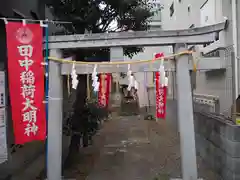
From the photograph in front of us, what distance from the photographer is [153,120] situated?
18.9m

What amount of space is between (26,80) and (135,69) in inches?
82.8

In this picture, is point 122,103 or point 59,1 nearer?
point 59,1

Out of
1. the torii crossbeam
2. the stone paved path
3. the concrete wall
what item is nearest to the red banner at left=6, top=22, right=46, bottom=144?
the torii crossbeam

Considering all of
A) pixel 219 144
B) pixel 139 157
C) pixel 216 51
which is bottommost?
pixel 139 157

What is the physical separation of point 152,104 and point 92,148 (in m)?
15.3

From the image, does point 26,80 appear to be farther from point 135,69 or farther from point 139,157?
point 139,157

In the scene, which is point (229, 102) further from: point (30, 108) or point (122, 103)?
point (122, 103)

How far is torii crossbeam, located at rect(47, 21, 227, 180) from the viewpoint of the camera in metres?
5.20

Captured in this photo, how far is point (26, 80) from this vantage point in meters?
5.00

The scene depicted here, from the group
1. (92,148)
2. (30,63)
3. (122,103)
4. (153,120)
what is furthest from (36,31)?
(122,103)

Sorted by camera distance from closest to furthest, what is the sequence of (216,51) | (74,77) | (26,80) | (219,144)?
(26,80) < (74,77) < (219,144) < (216,51)

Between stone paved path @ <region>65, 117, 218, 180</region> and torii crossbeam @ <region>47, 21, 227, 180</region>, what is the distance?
1.86 meters

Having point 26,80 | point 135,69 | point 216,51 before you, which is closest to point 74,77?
point 26,80

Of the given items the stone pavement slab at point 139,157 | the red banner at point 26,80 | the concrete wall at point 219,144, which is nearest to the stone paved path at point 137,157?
the stone pavement slab at point 139,157
